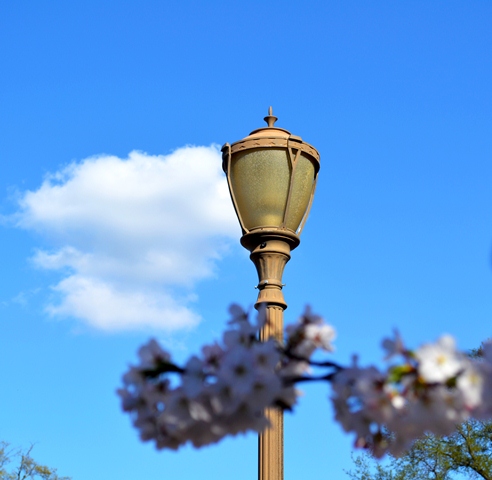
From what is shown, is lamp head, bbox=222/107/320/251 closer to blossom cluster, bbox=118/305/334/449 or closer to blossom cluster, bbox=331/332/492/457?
blossom cluster, bbox=118/305/334/449

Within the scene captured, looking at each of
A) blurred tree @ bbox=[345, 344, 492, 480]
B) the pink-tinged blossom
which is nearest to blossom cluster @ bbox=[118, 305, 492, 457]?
the pink-tinged blossom

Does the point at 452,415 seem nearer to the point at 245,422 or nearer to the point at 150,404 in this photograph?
the point at 245,422

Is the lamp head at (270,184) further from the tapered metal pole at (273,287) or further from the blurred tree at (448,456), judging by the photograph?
the blurred tree at (448,456)

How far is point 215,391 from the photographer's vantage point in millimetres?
2229

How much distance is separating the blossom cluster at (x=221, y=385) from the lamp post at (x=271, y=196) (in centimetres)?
453

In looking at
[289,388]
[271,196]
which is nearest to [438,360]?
[289,388]

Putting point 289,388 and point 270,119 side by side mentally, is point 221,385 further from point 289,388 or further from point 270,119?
point 270,119

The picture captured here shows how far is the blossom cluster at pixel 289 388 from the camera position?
6.81 ft

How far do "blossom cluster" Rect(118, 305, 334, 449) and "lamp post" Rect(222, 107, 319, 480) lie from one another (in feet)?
14.9

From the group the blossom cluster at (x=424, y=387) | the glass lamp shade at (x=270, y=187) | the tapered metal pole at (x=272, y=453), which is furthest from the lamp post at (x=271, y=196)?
the blossom cluster at (x=424, y=387)

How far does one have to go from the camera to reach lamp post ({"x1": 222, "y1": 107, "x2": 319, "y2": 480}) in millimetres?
7219

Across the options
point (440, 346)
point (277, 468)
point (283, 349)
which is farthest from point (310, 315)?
point (277, 468)

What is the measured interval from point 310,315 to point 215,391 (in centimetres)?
51

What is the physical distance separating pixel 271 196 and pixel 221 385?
5.19 metres
